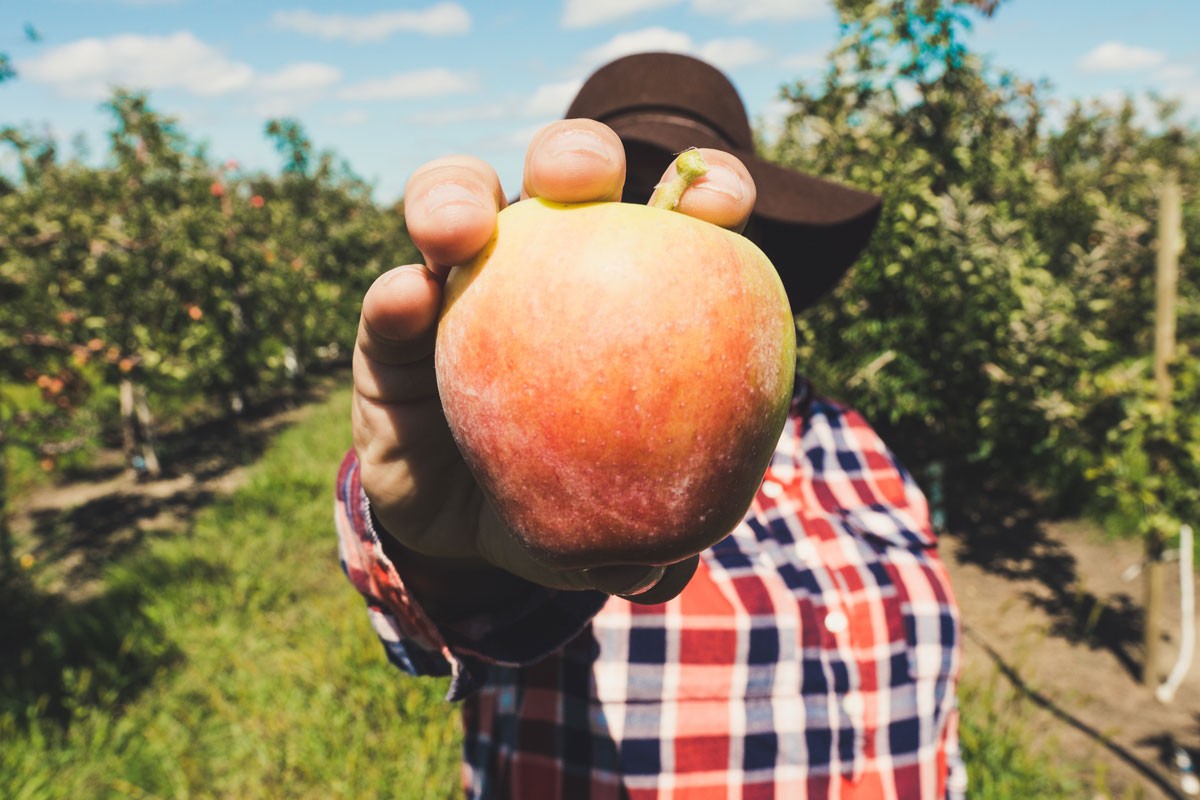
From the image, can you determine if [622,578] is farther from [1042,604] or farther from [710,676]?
[1042,604]

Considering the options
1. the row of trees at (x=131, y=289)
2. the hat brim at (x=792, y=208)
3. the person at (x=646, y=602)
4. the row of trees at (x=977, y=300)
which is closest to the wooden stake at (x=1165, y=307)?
the row of trees at (x=977, y=300)

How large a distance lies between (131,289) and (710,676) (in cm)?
692

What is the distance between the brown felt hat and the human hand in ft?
2.96

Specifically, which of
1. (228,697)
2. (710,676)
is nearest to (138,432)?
(228,697)

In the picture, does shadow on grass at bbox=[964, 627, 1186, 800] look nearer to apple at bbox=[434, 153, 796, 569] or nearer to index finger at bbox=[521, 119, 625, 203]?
apple at bbox=[434, 153, 796, 569]

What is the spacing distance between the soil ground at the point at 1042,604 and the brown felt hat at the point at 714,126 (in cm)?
202

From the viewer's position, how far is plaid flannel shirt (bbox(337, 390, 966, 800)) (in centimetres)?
124

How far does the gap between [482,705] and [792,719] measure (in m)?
0.59

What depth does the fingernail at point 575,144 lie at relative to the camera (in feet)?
2.51

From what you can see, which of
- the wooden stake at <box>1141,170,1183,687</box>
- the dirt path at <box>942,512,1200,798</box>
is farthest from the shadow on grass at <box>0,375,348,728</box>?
the wooden stake at <box>1141,170,1183,687</box>

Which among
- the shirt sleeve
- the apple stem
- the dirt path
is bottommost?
the dirt path

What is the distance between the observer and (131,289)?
6.53 metres

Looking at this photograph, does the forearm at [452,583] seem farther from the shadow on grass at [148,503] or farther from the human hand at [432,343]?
the shadow on grass at [148,503]

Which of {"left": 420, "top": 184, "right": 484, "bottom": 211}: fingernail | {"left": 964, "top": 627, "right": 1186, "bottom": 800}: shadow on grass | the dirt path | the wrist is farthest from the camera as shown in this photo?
the dirt path
